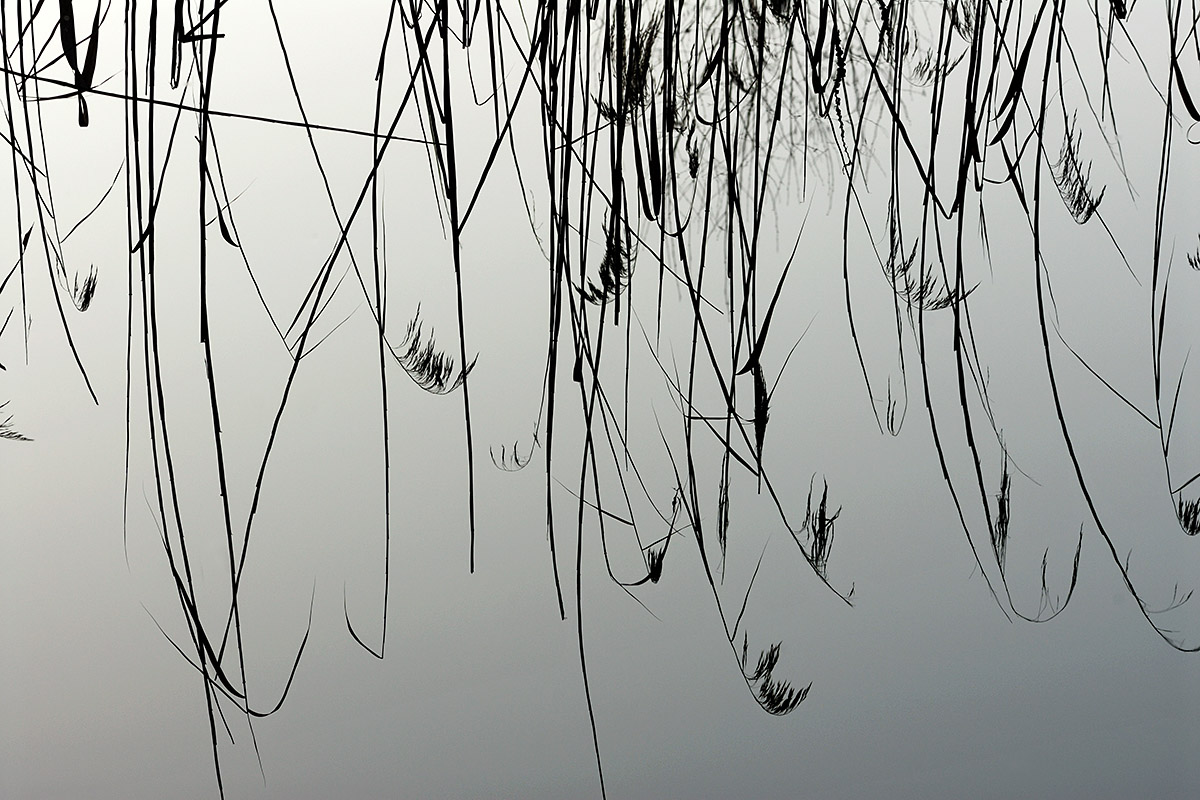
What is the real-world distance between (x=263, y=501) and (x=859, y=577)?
0.58 metres

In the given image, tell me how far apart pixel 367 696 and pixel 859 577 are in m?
0.49

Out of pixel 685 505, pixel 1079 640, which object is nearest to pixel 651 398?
pixel 685 505

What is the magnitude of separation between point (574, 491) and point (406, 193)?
318 mm

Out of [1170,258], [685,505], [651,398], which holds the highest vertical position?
[1170,258]

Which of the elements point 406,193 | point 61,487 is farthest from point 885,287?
point 61,487

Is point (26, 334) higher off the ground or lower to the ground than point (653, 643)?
higher

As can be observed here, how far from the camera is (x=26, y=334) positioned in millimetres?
773

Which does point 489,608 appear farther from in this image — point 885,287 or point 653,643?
point 885,287

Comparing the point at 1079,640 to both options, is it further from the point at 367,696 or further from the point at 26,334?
the point at 26,334

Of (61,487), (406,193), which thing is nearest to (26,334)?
(61,487)

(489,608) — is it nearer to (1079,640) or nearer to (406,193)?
(406,193)

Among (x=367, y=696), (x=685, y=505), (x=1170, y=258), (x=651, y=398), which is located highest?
(x=1170, y=258)

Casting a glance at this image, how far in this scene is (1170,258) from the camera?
0.85m

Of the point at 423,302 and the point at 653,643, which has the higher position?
the point at 423,302
